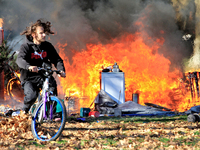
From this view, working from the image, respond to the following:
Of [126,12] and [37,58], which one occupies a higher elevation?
[126,12]

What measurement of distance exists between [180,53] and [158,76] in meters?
2.77

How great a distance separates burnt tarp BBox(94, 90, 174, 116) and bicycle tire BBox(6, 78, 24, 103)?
5.87 metres

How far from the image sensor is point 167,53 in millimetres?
17688

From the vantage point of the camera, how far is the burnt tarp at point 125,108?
872 centimetres

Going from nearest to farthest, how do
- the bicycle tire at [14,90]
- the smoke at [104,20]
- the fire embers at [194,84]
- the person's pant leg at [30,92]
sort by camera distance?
the person's pant leg at [30,92]
the bicycle tire at [14,90]
the fire embers at [194,84]
the smoke at [104,20]

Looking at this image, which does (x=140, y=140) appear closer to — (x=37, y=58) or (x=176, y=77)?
(x=37, y=58)

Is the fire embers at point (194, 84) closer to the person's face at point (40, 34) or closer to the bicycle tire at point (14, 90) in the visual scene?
the bicycle tire at point (14, 90)

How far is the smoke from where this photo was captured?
16906 millimetres

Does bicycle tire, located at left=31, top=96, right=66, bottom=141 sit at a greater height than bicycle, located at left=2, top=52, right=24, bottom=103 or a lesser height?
lesser

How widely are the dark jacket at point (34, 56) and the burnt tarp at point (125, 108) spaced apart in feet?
16.9

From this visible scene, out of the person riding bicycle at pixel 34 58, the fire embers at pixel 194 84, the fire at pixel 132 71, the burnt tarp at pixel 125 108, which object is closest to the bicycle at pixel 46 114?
the person riding bicycle at pixel 34 58

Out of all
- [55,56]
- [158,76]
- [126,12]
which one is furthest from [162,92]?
[55,56]

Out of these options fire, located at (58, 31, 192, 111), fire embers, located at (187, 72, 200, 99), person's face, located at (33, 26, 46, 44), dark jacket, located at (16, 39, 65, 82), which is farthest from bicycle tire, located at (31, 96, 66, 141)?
fire embers, located at (187, 72, 200, 99)

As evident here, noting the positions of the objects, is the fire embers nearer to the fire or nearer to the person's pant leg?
the fire
